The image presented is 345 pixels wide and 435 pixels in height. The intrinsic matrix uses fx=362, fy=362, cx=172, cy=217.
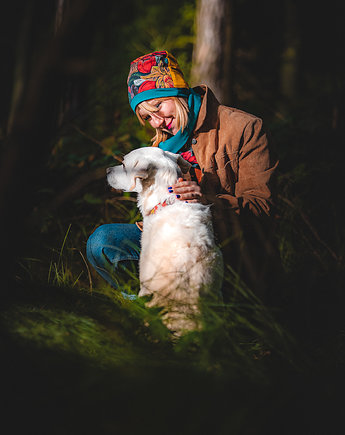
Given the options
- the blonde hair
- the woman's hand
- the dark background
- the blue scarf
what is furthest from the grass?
the blonde hair

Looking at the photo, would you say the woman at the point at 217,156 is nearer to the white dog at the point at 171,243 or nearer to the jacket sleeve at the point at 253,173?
the jacket sleeve at the point at 253,173

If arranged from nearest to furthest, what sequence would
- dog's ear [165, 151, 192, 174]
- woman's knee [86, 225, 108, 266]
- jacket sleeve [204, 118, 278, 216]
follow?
dog's ear [165, 151, 192, 174] < jacket sleeve [204, 118, 278, 216] < woman's knee [86, 225, 108, 266]

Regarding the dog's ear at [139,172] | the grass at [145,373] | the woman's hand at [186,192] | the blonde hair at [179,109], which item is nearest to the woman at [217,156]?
the blonde hair at [179,109]

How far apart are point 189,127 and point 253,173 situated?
580 mm

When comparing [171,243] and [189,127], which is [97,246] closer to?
[171,243]

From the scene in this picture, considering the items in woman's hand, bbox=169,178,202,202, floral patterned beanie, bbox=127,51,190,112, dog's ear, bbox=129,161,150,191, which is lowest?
woman's hand, bbox=169,178,202,202

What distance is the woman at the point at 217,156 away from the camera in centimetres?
253

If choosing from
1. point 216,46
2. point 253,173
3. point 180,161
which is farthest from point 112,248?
point 216,46

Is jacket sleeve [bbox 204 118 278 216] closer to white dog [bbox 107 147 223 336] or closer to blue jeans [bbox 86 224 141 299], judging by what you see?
white dog [bbox 107 147 223 336]

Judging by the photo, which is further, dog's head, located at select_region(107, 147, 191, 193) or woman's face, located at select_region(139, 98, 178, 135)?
woman's face, located at select_region(139, 98, 178, 135)

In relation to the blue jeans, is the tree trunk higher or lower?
higher

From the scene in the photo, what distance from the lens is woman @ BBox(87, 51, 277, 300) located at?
2529 millimetres

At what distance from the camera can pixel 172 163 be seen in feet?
7.66

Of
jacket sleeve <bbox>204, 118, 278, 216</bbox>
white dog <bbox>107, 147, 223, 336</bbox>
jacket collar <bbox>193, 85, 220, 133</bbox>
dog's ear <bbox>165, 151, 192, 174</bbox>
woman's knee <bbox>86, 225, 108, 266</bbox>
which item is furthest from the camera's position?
woman's knee <bbox>86, 225, 108, 266</bbox>
